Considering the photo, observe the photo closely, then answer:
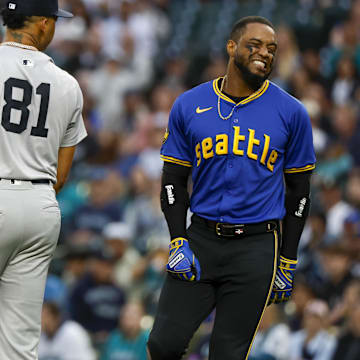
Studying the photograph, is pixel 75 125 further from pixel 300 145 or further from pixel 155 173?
pixel 155 173

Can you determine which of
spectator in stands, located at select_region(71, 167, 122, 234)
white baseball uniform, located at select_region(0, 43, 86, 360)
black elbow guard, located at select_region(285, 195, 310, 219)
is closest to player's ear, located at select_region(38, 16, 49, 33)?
white baseball uniform, located at select_region(0, 43, 86, 360)

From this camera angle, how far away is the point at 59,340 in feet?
29.9

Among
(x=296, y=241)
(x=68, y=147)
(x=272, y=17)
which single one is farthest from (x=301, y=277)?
(x=272, y=17)

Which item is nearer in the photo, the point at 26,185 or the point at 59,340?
the point at 26,185

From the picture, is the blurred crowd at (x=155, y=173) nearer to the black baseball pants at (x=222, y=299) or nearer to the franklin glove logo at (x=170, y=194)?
the black baseball pants at (x=222, y=299)

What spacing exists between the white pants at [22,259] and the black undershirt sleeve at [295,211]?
1350mm

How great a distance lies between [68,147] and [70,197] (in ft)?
24.3

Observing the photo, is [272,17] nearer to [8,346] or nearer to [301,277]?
[301,277]

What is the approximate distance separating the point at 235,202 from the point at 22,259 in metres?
1.20

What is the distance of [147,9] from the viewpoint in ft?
51.7

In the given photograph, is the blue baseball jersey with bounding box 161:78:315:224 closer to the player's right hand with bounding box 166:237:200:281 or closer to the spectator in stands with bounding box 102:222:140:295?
the player's right hand with bounding box 166:237:200:281

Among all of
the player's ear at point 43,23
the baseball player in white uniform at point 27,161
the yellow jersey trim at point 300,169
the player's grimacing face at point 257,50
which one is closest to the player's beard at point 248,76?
the player's grimacing face at point 257,50

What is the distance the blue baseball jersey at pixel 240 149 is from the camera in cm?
519

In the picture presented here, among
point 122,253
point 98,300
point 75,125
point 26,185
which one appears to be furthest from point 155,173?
point 26,185
